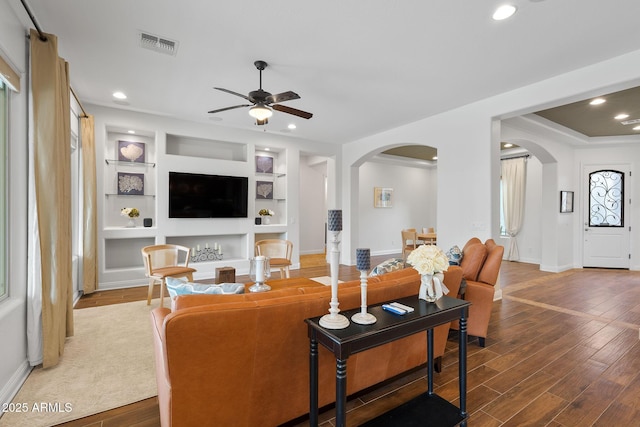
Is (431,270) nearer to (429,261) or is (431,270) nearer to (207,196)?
(429,261)

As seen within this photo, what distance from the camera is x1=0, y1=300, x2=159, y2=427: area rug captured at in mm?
1904

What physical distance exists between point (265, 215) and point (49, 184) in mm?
3947

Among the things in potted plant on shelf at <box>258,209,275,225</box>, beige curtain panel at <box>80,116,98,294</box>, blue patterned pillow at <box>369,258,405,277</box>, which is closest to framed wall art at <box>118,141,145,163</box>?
beige curtain panel at <box>80,116,98,294</box>

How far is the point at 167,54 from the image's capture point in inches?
121

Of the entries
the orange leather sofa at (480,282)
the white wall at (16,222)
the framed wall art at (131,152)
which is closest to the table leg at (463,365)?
the orange leather sofa at (480,282)

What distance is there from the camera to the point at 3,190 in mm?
2199

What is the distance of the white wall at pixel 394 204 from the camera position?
866 cm

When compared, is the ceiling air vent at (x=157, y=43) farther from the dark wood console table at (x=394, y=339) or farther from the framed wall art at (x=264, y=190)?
the framed wall art at (x=264, y=190)

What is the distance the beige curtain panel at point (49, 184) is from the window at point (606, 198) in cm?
939

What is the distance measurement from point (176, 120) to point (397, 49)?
403 centimetres

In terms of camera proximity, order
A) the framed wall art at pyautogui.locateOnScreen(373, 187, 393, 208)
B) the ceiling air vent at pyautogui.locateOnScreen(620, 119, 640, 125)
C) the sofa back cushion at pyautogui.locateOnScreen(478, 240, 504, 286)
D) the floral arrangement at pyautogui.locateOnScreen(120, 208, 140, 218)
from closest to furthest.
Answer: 1. the sofa back cushion at pyautogui.locateOnScreen(478, 240, 504, 286)
2. the floral arrangement at pyautogui.locateOnScreen(120, 208, 140, 218)
3. the ceiling air vent at pyautogui.locateOnScreen(620, 119, 640, 125)
4. the framed wall art at pyautogui.locateOnScreen(373, 187, 393, 208)

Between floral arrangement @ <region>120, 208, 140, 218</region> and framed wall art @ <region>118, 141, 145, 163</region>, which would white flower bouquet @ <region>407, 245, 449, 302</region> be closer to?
floral arrangement @ <region>120, 208, 140, 218</region>

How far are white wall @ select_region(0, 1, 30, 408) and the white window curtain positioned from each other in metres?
8.90

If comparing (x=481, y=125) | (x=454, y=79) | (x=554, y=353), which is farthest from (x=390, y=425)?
(x=481, y=125)
